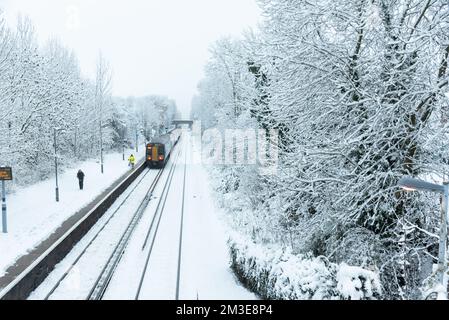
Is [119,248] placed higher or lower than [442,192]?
lower

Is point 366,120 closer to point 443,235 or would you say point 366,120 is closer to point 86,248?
point 443,235

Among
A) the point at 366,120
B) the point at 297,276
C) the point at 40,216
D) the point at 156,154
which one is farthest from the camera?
the point at 156,154

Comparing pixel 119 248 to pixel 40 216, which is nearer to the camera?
pixel 119 248

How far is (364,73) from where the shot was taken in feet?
29.1

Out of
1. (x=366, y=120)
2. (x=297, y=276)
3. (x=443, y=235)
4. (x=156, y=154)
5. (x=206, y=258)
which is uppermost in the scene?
(x=366, y=120)

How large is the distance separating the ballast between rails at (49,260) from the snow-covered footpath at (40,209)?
88 cm

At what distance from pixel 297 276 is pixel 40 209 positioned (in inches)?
613

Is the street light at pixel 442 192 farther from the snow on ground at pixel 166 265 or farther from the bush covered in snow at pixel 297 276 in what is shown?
the snow on ground at pixel 166 265

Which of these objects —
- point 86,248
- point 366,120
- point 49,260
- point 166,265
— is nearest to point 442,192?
point 366,120

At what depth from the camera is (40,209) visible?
19547 millimetres

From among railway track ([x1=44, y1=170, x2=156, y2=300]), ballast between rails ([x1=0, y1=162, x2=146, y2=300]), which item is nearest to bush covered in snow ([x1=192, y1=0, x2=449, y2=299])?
railway track ([x1=44, y1=170, x2=156, y2=300])

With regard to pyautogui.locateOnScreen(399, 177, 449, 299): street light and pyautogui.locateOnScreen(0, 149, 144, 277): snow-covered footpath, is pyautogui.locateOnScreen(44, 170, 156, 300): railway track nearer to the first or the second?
pyautogui.locateOnScreen(0, 149, 144, 277): snow-covered footpath

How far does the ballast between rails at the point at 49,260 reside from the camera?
9961mm

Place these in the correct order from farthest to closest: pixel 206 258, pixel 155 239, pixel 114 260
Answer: pixel 155 239 → pixel 206 258 → pixel 114 260
